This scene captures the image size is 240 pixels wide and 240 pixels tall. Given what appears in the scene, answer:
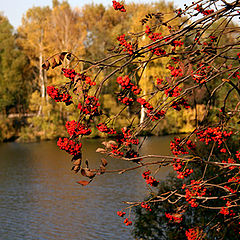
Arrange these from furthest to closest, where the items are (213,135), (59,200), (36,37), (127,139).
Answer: (36,37), (59,200), (213,135), (127,139)

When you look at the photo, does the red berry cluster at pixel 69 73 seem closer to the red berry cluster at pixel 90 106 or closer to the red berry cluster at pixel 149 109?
the red berry cluster at pixel 90 106

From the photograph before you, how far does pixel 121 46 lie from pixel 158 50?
0.27 metres

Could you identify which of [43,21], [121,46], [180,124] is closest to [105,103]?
[180,124]

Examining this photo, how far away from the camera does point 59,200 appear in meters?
14.4

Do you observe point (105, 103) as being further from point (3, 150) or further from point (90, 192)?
point (90, 192)

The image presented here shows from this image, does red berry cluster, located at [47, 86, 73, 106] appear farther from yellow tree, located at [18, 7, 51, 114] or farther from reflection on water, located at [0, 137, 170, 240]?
yellow tree, located at [18, 7, 51, 114]

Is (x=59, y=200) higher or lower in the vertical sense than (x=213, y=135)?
lower

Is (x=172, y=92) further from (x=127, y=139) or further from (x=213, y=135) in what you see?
(x=213, y=135)

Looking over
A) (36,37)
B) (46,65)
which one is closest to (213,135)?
(46,65)

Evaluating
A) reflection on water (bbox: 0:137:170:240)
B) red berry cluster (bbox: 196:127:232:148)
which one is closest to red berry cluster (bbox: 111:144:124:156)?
red berry cluster (bbox: 196:127:232:148)

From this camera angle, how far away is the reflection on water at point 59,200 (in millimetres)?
11234

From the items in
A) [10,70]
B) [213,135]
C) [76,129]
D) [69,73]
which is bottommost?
[213,135]

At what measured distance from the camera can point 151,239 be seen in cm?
794

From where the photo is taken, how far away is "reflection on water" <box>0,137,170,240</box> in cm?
1123
